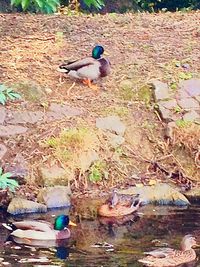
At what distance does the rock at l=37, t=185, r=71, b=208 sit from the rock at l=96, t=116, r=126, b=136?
3.57 ft

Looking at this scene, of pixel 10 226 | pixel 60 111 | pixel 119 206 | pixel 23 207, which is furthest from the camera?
pixel 60 111

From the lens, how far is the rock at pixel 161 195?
829 centimetres

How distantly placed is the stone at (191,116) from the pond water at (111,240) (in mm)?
1385

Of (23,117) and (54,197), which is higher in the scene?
(23,117)

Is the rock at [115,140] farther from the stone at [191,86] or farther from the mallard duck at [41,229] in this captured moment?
the mallard duck at [41,229]

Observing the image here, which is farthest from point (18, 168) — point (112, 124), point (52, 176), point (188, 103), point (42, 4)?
point (42, 4)

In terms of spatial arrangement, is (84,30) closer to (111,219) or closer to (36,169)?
(36,169)

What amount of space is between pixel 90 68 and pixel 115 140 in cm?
90

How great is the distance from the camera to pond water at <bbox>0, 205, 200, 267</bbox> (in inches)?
263

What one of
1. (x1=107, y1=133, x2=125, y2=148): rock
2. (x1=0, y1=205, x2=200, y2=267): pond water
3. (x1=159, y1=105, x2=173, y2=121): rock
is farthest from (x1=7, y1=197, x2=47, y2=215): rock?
(x1=159, y1=105, x2=173, y2=121): rock

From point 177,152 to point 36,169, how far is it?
1382 millimetres

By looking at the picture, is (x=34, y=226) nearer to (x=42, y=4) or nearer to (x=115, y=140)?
(x=115, y=140)

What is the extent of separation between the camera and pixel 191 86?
32.5 feet

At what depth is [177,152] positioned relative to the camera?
9109 millimetres
